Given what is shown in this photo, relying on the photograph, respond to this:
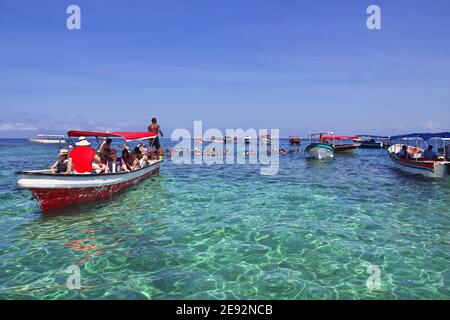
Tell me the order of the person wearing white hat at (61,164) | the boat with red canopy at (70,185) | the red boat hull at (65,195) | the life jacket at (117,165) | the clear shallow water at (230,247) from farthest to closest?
the life jacket at (117,165), the person wearing white hat at (61,164), the red boat hull at (65,195), the boat with red canopy at (70,185), the clear shallow water at (230,247)

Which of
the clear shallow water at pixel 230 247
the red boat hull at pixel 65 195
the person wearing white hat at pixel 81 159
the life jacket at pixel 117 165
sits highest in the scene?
the person wearing white hat at pixel 81 159

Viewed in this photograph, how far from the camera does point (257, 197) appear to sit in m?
16.9

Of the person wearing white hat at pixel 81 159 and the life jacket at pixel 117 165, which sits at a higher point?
the person wearing white hat at pixel 81 159

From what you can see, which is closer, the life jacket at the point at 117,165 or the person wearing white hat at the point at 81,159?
the person wearing white hat at the point at 81,159

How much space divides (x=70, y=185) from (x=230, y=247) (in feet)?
25.6

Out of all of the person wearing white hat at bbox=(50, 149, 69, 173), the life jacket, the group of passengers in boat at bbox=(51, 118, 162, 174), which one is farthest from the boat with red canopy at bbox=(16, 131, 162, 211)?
the life jacket

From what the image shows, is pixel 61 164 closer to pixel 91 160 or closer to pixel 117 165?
pixel 91 160

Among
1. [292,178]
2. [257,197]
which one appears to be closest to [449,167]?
[292,178]

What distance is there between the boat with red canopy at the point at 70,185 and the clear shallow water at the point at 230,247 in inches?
24.3

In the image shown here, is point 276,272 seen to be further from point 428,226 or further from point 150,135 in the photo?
point 150,135

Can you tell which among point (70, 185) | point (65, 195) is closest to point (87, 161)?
point (70, 185)

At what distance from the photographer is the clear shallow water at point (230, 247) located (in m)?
7.18

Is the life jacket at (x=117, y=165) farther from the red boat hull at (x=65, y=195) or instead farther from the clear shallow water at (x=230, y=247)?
the clear shallow water at (x=230, y=247)

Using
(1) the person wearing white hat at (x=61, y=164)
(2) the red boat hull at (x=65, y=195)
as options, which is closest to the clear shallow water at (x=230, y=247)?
(2) the red boat hull at (x=65, y=195)
